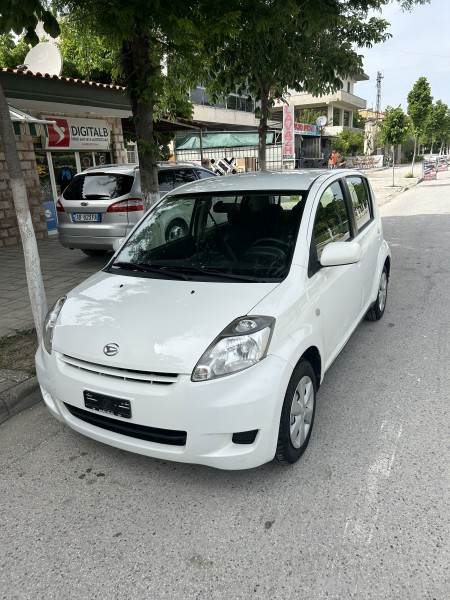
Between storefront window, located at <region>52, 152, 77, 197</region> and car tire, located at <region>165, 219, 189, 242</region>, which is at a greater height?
storefront window, located at <region>52, 152, 77, 197</region>

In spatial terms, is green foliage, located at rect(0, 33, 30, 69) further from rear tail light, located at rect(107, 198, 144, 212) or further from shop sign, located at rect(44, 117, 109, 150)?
rear tail light, located at rect(107, 198, 144, 212)

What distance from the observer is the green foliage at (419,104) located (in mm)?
Answer: 31016

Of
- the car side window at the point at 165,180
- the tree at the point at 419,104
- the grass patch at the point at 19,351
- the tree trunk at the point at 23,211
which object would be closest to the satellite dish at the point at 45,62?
the car side window at the point at 165,180

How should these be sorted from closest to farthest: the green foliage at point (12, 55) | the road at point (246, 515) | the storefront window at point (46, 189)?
1. the road at point (246, 515)
2. the storefront window at point (46, 189)
3. the green foliage at point (12, 55)

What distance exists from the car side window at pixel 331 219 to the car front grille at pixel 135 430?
1.54 metres

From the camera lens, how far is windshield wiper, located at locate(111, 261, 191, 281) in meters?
3.07

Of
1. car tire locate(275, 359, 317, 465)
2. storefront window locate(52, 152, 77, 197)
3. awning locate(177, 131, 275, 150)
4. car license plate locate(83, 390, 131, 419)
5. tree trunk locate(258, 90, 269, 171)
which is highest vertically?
awning locate(177, 131, 275, 150)

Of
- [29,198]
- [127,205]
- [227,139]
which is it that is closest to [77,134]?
[29,198]

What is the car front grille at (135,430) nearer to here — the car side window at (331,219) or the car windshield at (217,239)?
the car windshield at (217,239)

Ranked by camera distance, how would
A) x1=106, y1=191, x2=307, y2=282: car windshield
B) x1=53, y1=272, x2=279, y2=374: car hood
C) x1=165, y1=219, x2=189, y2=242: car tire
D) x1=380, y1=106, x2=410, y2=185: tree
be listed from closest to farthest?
x1=53, y1=272, x2=279, y2=374: car hood → x1=106, y1=191, x2=307, y2=282: car windshield → x1=165, y1=219, x2=189, y2=242: car tire → x1=380, y1=106, x2=410, y2=185: tree

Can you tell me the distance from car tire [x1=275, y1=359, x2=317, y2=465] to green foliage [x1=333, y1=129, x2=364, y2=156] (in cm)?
4405

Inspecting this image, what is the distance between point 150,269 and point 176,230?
593mm

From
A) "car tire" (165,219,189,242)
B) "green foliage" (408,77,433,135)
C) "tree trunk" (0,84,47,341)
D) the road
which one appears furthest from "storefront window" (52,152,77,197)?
"green foliage" (408,77,433,135)

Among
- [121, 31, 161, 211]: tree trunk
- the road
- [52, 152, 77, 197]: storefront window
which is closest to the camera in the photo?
the road
